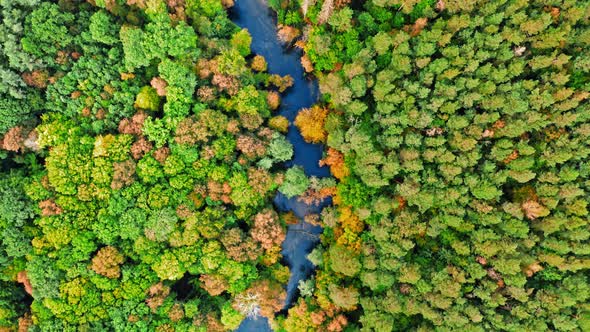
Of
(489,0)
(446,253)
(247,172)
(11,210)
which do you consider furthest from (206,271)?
(489,0)

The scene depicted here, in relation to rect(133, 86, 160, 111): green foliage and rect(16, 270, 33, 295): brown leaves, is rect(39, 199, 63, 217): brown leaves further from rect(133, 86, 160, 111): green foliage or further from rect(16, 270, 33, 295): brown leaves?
rect(133, 86, 160, 111): green foliage

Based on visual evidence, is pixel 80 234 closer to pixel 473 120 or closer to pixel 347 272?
pixel 347 272

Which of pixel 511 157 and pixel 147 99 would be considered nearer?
pixel 511 157

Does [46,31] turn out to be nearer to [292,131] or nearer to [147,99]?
[147,99]

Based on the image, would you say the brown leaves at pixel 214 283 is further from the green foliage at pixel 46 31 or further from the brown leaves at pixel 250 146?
Result: the green foliage at pixel 46 31

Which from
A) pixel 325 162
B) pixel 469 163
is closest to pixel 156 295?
pixel 325 162

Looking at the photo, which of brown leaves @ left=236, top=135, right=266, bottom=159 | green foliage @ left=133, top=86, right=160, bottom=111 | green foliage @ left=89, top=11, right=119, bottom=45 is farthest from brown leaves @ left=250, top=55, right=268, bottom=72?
green foliage @ left=89, top=11, right=119, bottom=45

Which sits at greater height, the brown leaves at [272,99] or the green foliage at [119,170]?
the brown leaves at [272,99]

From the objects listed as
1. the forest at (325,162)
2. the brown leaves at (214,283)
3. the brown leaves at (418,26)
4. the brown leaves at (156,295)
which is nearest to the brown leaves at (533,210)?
the forest at (325,162)
